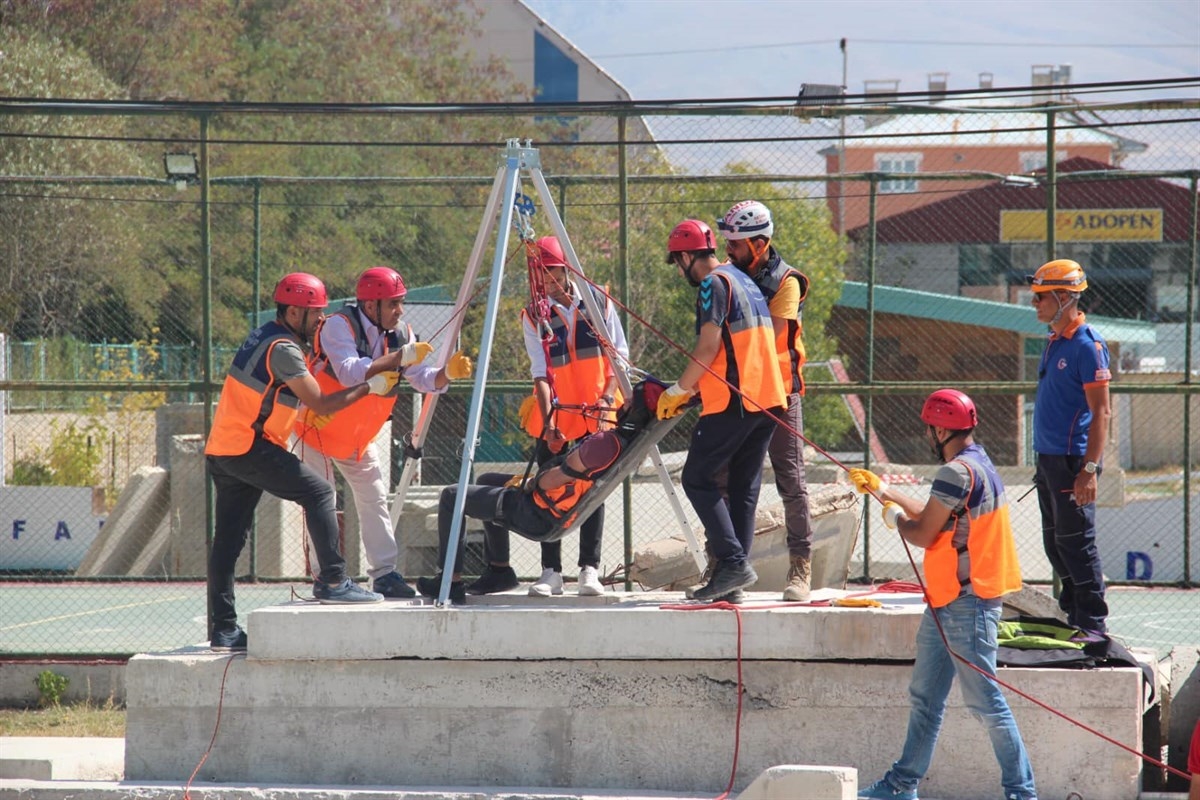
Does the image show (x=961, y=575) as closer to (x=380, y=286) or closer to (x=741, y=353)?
(x=741, y=353)

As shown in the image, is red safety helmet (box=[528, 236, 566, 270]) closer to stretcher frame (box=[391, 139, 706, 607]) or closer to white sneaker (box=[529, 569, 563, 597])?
stretcher frame (box=[391, 139, 706, 607])

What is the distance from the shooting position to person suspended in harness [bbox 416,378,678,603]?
696 cm

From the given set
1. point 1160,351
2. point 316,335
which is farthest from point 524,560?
point 1160,351

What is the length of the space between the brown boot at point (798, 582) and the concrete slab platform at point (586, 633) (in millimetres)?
254

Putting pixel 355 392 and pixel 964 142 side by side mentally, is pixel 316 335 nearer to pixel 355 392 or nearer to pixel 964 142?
pixel 355 392

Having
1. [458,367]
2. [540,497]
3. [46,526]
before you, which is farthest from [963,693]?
[46,526]

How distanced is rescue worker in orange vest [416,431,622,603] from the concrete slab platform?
30cm

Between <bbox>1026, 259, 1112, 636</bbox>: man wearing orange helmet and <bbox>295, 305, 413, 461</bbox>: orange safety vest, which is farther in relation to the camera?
<bbox>295, 305, 413, 461</bbox>: orange safety vest

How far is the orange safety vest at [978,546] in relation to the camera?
19.9 feet

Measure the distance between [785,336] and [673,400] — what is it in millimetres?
791

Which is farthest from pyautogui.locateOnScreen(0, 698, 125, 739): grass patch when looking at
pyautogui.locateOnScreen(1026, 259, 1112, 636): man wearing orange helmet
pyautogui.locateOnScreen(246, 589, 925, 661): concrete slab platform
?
pyautogui.locateOnScreen(1026, 259, 1112, 636): man wearing orange helmet

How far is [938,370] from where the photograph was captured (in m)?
23.5

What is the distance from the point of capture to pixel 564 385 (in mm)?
7922

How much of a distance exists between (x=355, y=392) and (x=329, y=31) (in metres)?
38.0
